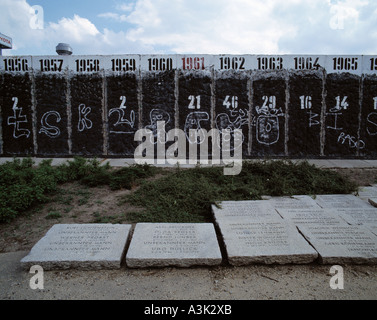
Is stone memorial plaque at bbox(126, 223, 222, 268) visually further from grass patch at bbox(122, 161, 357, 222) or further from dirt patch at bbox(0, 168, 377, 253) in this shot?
dirt patch at bbox(0, 168, 377, 253)

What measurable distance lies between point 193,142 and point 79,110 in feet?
11.3

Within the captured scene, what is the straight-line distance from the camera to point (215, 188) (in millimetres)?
4824

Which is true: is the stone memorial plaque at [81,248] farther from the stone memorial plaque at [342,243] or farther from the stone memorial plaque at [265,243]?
the stone memorial plaque at [342,243]

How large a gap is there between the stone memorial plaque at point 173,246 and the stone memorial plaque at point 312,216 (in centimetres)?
116

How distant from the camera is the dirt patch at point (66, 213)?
3543mm

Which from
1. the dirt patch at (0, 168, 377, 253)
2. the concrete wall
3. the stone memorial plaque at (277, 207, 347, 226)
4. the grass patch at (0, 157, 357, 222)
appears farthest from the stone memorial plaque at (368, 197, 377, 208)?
the concrete wall

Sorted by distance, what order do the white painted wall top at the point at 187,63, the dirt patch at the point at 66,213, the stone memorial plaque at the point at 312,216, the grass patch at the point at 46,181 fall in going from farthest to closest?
1. the white painted wall top at the point at 187,63
2. the grass patch at the point at 46,181
3. the stone memorial plaque at the point at 312,216
4. the dirt patch at the point at 66,213

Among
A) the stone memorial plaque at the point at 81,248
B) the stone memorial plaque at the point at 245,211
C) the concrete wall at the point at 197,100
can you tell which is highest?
the concrete wall at the point at 197,100

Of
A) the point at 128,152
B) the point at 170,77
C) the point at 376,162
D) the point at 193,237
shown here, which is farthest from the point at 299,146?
the point at 193,237

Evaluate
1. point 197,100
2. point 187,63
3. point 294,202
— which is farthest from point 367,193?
point 187,63

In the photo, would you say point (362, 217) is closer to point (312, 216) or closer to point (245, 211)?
point (312, 216)

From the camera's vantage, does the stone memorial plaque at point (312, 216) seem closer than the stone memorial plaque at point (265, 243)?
No

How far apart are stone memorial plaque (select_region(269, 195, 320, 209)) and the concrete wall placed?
3.71m

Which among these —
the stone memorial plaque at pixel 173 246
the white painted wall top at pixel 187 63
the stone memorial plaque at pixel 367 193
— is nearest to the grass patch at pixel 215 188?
the stone memorial plaque at pixel 367 193
